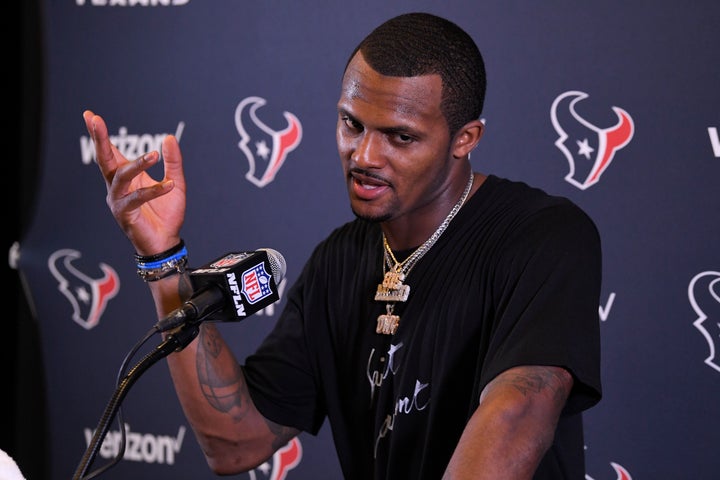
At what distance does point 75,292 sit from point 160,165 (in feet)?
1.66

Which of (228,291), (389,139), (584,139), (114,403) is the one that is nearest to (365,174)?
(389,139)

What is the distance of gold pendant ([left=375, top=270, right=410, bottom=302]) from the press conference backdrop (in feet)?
1.35

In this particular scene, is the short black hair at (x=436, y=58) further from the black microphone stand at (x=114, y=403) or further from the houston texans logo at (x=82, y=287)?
the houston texans logo at (x=82, y=287)

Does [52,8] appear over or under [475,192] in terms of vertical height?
over

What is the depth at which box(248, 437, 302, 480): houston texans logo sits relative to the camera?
2.78 m

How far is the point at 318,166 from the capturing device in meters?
2.70

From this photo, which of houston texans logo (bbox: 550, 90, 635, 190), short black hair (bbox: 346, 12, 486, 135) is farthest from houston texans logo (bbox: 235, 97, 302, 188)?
short black hair (bbox: 346, 12, 486, 135)

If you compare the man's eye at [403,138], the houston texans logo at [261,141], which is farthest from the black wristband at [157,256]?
the houston texans logo at [261,141]

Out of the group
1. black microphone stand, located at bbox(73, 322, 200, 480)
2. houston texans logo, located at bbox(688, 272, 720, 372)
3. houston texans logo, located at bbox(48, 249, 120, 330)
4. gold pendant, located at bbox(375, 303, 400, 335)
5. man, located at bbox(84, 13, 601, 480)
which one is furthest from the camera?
houston texans logo, located at bbox(48, 249, 120, 330)

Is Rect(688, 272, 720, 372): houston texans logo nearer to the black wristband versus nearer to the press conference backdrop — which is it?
the press conference backdrop

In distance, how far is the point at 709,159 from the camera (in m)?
2.24

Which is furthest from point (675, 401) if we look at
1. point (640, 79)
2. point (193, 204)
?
point (193, 204)

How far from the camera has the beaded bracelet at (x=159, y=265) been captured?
1631 millimetres

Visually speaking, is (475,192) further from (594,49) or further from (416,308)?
(594,49)
